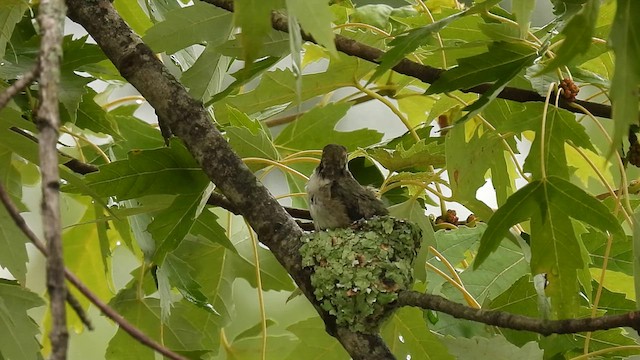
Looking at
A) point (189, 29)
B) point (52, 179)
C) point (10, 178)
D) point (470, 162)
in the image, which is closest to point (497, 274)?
point (470, 162)

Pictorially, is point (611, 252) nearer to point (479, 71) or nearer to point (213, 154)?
point (479, 71)

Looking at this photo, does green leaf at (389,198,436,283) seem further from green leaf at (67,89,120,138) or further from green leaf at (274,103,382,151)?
green leaf at (67,89,120,138)

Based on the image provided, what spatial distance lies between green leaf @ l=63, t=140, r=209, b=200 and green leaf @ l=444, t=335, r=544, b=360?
52 centimetres

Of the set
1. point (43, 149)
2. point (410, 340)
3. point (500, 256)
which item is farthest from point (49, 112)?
point (500, 256)

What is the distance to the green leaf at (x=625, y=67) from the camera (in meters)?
0.86

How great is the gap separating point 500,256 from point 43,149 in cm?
139

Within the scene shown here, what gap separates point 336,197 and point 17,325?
65cm

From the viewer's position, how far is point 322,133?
6.37 ft

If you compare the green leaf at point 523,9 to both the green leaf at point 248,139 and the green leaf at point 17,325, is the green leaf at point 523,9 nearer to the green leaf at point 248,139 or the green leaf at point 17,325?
the green leaf at point 248,139

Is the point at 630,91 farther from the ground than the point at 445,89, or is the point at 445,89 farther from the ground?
the point at 445,89

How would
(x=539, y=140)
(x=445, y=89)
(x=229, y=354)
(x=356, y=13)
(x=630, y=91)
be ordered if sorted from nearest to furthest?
1. (x=630, y=91)
2. (x=445, y=89)
3. (x=539, y=140)
4. (x=356, y=13)
5. (x=229, y=354)

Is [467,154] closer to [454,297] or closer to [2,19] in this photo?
[454,297]

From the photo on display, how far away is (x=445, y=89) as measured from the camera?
1.33 m

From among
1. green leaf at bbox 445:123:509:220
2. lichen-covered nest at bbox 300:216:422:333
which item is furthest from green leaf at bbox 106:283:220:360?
green leaf at bbox 445:123:509:220
